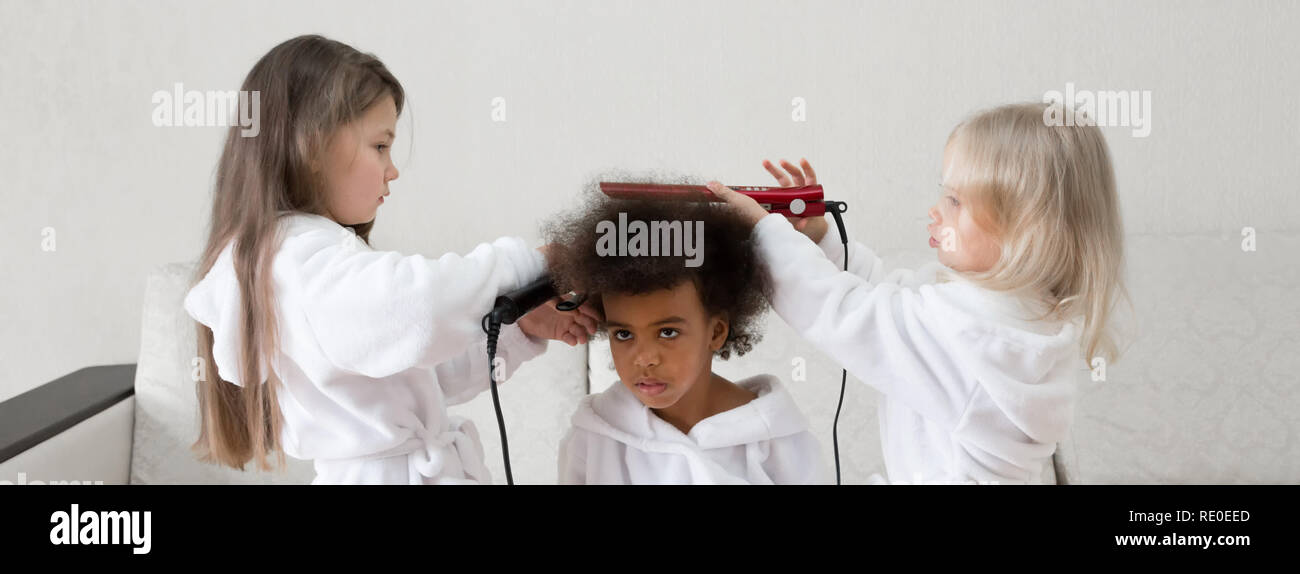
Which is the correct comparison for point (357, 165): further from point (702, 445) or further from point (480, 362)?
point (702, 445)

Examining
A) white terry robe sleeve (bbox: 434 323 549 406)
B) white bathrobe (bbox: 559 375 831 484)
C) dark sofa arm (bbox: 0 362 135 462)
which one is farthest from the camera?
dark sofa arm (bbox: 0 362 135 462)

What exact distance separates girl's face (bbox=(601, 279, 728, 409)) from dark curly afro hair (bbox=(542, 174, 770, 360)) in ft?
0.04

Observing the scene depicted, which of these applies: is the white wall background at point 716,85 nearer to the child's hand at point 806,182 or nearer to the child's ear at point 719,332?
the child's hand at point 806,182

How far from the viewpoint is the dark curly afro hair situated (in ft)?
2.45

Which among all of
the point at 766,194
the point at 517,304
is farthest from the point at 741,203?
the point at 517,304

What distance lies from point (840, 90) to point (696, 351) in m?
0.52

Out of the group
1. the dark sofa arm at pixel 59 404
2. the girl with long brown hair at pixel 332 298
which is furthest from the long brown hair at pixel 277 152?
the dark sofa arm at pixel 59 404

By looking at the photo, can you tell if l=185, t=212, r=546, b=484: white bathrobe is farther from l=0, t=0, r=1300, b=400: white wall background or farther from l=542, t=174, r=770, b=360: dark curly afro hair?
l=0, t=0, r=1300, b=400: white wall background

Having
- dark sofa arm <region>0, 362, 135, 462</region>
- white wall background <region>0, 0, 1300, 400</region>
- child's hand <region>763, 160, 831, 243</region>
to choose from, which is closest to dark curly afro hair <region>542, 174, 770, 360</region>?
child's hand <region>763, 160, 831, 243</region>

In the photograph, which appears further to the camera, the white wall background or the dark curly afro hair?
the white wall background

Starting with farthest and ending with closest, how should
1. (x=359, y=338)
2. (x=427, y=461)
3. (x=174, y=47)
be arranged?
(x=174, y=47) < (x=427, y=461) < (x=359, y=338)
